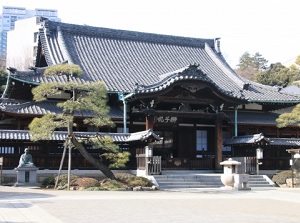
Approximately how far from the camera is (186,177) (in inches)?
1083

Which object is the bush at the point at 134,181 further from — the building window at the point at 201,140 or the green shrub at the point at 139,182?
the building window at the point at 201,140

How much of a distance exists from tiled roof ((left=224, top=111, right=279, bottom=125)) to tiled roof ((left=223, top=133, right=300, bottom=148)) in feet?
4.81

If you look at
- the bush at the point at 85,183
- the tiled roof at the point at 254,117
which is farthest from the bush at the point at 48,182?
the tiled roof at the point at 254,117

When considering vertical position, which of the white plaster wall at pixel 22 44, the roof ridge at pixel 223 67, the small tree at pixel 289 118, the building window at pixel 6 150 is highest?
the white plaster wall at pixel 22 44

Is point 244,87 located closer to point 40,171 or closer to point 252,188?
point 252,188

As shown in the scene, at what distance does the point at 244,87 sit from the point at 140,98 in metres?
10.2

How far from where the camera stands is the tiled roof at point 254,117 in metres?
32.8

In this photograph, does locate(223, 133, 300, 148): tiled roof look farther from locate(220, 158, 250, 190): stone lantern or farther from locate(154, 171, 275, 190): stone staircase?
locate(220, 158, 250, 190): stone lantern

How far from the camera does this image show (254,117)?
111 feet

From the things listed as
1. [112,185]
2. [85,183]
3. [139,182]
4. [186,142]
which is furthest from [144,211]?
[186,142]

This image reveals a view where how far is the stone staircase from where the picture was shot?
26.1 metres

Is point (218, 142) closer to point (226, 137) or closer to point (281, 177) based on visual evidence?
point (226, 137)

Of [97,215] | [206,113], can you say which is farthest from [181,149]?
[97,215]

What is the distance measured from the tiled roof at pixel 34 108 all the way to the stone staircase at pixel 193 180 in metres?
5.44
